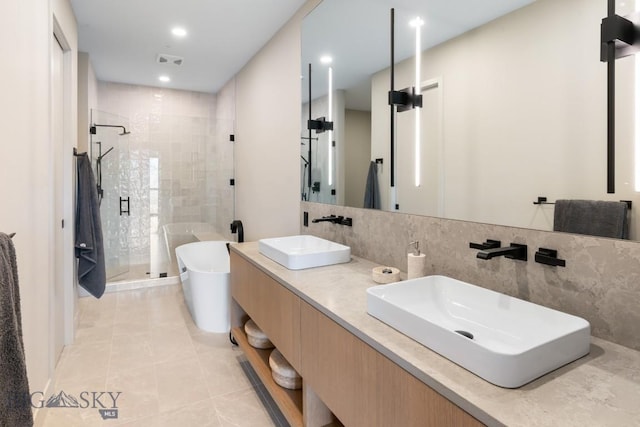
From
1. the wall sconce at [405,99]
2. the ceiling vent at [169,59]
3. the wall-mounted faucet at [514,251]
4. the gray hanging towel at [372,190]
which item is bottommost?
the wall-mounted faucet at [514,251]

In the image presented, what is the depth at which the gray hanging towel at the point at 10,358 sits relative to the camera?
0.96 meters

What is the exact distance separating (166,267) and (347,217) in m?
3.22

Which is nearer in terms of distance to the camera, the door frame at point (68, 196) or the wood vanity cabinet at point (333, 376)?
the wood vanity cabinet at point (333, 376)

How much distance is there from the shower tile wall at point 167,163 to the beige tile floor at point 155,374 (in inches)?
57.3

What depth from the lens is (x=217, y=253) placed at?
4320 mm

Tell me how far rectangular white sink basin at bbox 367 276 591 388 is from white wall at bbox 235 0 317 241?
5.36ft

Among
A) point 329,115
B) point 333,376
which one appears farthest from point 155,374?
point 329,115

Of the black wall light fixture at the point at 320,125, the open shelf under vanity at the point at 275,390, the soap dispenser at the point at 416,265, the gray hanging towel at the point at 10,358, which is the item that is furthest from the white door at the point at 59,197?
the soap dispenser at the point at 416,265

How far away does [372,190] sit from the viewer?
6.68ft

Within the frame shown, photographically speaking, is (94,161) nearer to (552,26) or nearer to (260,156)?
(260,156)

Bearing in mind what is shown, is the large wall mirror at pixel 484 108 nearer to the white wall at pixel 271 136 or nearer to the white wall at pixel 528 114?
the white wall at pixel 528 114

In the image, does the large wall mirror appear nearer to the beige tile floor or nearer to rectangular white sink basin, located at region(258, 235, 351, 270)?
rectangular white sink basin, located at region(258, 235, 351, 270)

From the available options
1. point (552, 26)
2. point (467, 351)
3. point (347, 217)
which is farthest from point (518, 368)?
point (347, 217)

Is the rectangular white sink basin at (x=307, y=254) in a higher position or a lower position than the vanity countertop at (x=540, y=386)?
higher
